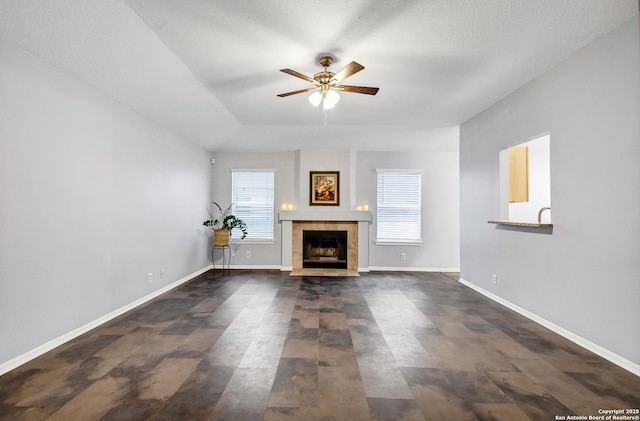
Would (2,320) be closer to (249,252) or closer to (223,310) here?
(223,310)

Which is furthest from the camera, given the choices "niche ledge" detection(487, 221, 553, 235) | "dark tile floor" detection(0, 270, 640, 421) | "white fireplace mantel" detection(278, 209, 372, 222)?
"white fireplace mantel" detection(278, 209, 372, 222)

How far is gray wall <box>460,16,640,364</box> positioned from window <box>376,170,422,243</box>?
2.38m

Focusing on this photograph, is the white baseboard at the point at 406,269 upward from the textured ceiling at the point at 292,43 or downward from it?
downward

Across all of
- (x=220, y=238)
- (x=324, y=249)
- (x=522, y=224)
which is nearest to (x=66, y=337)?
(x=220, y=238)

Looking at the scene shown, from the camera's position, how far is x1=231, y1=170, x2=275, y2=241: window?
20.0ft

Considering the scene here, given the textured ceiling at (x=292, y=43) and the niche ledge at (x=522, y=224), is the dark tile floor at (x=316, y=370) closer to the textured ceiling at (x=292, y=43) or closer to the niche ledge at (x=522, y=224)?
the niche ledge at (x=522, y=224)

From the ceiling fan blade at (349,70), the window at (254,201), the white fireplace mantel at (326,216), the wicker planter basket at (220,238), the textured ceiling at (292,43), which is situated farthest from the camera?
the window at (254,201)

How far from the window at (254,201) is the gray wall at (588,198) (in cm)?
436

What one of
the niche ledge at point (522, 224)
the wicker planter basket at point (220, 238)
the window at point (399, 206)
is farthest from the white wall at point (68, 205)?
the niche ledge at point (522, 224)

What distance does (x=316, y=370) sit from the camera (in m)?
2.11

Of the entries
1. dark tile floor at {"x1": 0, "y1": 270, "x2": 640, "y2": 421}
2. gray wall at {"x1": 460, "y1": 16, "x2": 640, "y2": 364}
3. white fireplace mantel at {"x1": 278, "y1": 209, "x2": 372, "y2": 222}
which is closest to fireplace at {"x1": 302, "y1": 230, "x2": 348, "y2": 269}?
white fireplace mantel at {"x1": 278, "y1": 209, "x2": 372, "y2": 222}

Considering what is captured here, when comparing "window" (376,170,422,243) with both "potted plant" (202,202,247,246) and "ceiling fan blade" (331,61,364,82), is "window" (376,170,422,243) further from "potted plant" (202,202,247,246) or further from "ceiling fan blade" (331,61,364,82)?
"ceiling fan blade" (331,61,364,82)

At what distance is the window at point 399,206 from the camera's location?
5.94 metres

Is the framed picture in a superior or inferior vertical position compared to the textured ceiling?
inferior
